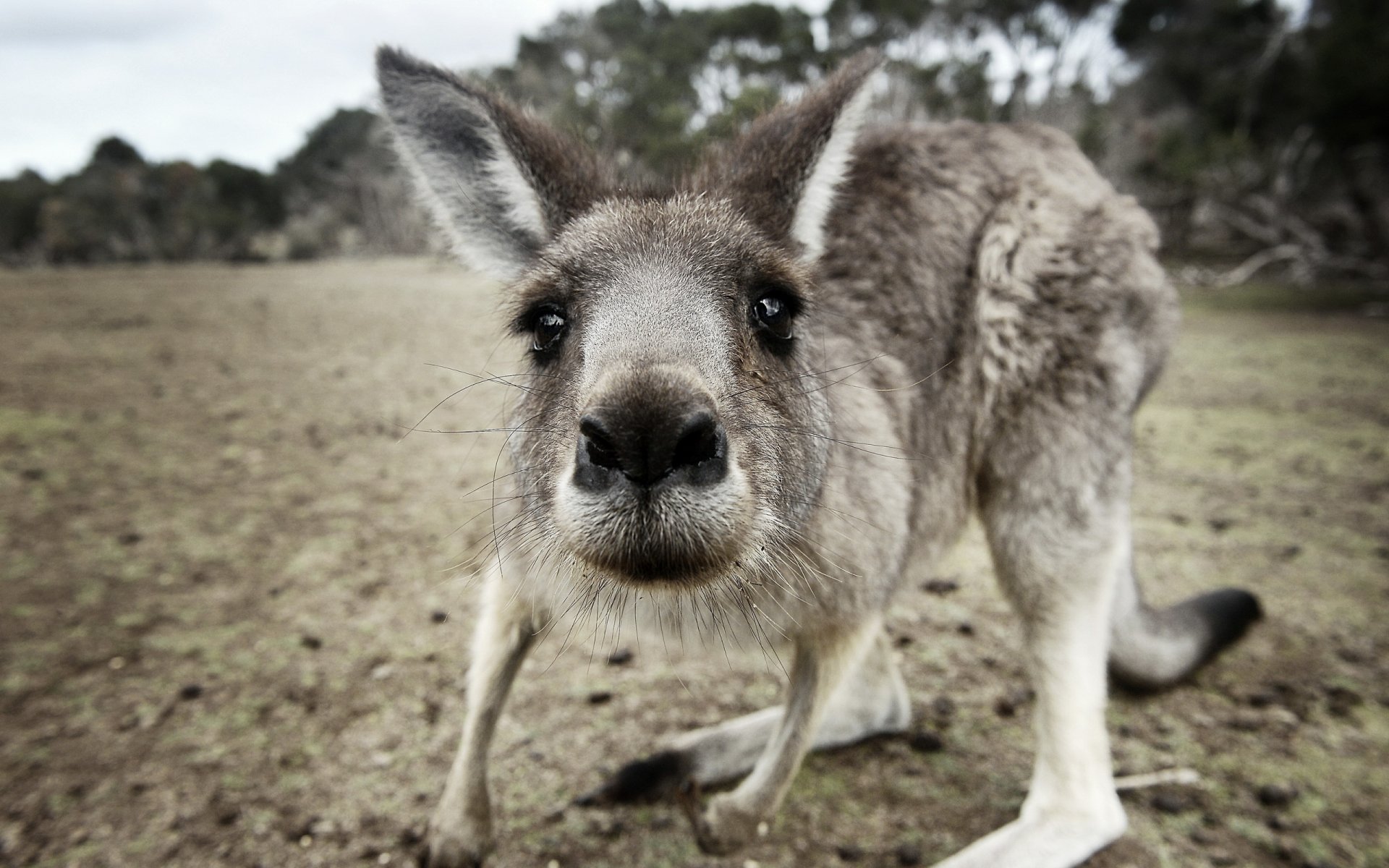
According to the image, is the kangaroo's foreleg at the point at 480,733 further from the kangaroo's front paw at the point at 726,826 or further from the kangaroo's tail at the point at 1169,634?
the kangaroo's tail at the point at 1169,634

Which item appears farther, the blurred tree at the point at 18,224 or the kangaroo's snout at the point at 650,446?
the blurred tree at the point at 18,224

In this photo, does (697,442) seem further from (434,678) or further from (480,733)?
(434,678)

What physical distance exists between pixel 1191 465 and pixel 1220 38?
1979 cm

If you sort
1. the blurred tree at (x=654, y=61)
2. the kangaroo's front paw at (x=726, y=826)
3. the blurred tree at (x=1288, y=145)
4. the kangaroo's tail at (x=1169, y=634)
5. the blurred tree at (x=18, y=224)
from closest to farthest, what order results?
the kangaroo's front paw at (x=726, y=826) < the kangaroo's tail at (x=1169, y=634) < the blurred tree at (x=1288, y=145) < the blurred tree at (x=654, y=61) < the blurred tree at (x=18, y=224)

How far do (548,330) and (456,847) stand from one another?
52.7 inches

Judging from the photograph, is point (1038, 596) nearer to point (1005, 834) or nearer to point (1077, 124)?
point (1005, 834)

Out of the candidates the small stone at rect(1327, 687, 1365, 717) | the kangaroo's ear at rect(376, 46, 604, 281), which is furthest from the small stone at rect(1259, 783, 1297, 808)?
the kangaroo's ear at rect(376, 46, 604, 281)

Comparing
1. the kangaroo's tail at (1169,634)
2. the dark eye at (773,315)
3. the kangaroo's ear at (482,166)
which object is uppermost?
A: the kangaroo's ear at (482,166)

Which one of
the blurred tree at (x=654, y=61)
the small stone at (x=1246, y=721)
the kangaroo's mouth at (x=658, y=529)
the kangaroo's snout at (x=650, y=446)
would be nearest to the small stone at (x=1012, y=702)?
the small stone at (x=1246, y=721)

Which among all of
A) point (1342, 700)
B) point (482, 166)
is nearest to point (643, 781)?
point (482, 166)

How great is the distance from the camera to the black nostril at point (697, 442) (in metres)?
1.27

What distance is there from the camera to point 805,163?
1972 mm

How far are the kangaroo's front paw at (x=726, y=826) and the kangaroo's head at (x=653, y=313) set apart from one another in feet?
2.80

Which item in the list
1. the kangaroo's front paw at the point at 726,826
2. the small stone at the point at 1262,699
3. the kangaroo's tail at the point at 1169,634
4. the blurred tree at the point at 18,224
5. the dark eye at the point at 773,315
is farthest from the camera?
the blurred tree at the point at 18,224
